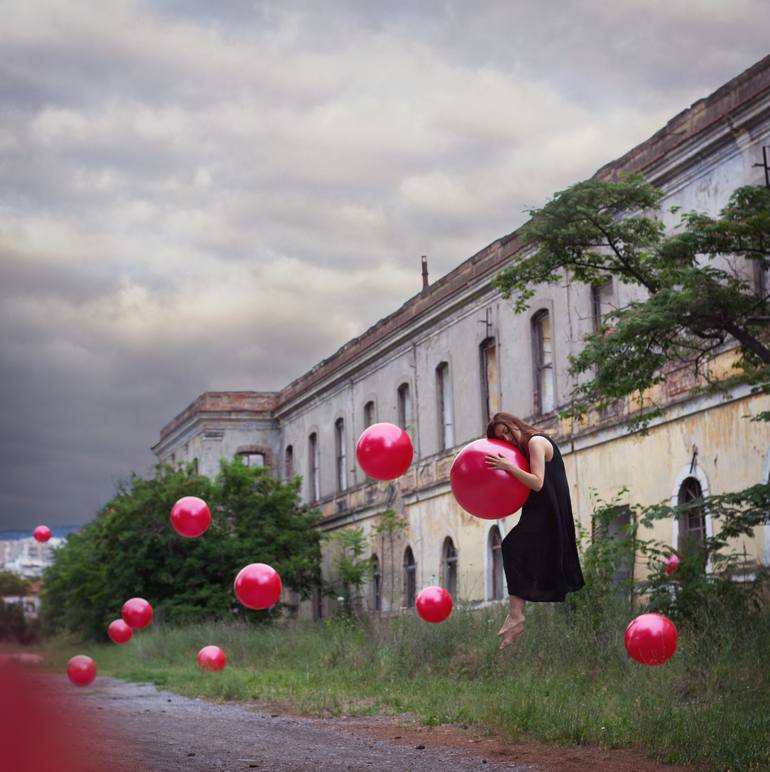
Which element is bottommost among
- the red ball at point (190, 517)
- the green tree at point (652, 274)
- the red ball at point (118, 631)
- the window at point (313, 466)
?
the red ball at point (118, 631)

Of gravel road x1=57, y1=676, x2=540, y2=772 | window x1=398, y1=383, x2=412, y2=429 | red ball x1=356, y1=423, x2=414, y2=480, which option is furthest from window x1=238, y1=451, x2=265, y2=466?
red ball x1=356, y1=423, x2=414, y2=480

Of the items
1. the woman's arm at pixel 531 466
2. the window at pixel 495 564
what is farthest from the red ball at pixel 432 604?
the window at pixel 495 564

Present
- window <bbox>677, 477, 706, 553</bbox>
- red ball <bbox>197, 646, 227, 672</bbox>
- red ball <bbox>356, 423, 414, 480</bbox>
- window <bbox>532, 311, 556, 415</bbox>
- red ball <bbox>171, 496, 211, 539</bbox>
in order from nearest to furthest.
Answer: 1. red ball <bbox>356, 423, 414, 480</bbox>
2. red ball <bbox>171, 496, 211, 539</bbox>
3. window <bbox>677, 477, 706, 553</bbox>
4. red ball <bbox>197, 646, 227, 672</bbox>
5. window <bbox>532, 311, 556, 415</bbox>

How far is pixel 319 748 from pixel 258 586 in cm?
490

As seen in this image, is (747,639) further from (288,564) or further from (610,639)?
(288,564)

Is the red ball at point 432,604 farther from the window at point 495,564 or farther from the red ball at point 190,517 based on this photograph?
the window at point 495,564

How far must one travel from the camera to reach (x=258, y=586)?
15.3 meters

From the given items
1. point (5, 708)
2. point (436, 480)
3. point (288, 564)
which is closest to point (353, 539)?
point (288, 564)

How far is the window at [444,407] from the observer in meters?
30.0

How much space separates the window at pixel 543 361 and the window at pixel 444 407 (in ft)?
16.0

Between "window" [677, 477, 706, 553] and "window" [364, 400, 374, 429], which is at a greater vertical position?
"window" [364, 400, 374, 429]

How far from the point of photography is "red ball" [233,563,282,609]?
50.1ft

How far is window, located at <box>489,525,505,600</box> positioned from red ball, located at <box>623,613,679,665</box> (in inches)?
587

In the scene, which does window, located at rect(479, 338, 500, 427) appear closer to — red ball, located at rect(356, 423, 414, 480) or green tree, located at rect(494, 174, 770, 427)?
green tree, located at rect(494, 174, 770, 427)
